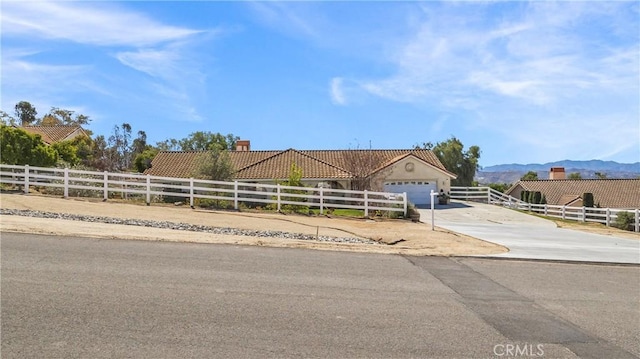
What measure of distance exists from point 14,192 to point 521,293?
63.8ft

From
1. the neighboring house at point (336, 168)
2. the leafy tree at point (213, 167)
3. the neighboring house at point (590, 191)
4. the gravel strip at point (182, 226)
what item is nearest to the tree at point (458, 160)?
the neighboring house at point (590, 191)

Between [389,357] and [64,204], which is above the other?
[64,204]

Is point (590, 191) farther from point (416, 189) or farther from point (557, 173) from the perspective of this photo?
point (416, 189)

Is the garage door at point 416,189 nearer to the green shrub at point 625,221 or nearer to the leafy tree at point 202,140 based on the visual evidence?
the green shrub at point 625,221

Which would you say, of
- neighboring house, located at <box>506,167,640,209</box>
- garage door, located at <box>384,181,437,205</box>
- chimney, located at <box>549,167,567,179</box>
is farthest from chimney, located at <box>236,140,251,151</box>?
chimney, located at <box>549,167,567,179</box>

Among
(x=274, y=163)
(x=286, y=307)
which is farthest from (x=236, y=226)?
(x=274, y=163)

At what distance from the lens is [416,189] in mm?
40406

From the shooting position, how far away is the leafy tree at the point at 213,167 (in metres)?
26.9

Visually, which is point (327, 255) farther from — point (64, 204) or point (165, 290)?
point (64, 204)

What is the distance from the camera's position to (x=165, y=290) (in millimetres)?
6988

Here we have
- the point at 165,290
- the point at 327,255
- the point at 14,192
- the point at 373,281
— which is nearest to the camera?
the point at 165,290

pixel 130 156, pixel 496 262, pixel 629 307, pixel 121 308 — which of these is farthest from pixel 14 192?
pixel 130 156

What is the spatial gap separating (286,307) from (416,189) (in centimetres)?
3493

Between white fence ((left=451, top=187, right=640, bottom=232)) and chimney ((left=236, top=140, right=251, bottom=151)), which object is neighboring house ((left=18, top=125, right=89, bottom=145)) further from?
white fence ((left=451, top=187, right=640, bottom=232))
